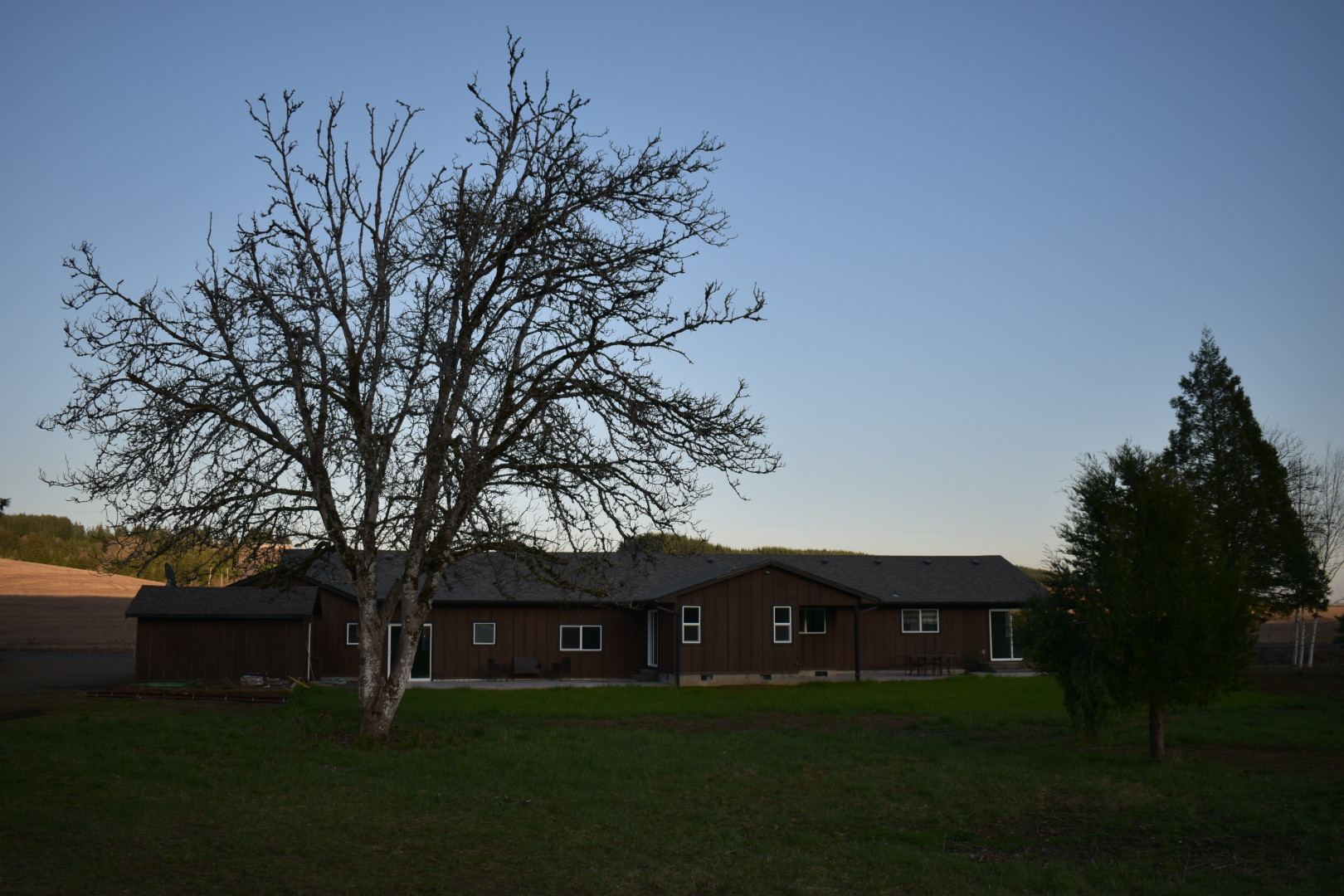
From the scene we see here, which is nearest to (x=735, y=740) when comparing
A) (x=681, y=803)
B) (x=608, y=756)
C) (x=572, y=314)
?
(x=608, y=756)

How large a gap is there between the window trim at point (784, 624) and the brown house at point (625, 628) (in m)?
0.04

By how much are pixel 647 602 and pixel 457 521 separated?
60.1ft

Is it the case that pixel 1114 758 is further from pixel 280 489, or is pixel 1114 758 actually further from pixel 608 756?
pixel 280 489

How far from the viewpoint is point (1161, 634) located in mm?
15414

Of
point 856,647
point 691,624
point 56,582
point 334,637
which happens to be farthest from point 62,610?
point 856,647

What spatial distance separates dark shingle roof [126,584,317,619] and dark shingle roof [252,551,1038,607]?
130 cm

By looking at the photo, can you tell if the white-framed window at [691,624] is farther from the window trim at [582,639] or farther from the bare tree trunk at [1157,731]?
the bare tree trunk at [1157,731]

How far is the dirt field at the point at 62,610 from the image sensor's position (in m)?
47.9

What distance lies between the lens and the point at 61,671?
106 feet

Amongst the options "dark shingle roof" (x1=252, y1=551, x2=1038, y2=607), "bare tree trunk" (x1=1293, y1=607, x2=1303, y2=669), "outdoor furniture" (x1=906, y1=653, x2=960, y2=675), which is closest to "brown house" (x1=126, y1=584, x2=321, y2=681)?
"dark shingle roof" (x1=252, y1=551, x2=1038, y2=607)

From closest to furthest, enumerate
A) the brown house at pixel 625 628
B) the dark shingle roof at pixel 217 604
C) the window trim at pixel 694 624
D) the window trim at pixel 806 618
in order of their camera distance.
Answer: the dark shingle roof at pixel 217 604 → the brown house at pixel 625 628 → the window trim at pixel 694 624 → the window trim at pixel 806 618

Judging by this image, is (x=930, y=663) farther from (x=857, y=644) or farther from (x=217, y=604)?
(x=217, y=604)

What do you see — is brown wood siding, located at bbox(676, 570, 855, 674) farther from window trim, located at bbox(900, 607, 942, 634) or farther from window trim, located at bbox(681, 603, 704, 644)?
window trim, located at bbox(900, 607, 942, 634)

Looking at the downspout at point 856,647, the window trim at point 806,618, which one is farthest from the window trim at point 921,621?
the window trim at point 806,618
